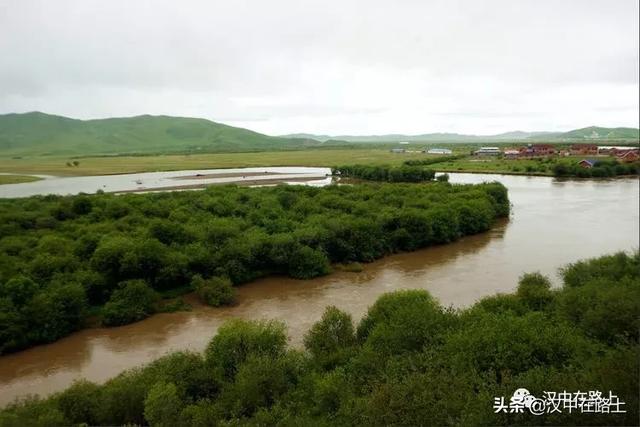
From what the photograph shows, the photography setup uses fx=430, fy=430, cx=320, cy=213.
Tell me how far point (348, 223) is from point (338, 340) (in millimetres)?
17418

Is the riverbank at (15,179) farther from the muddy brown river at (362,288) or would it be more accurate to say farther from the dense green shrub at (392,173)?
the muddy brown river at (362,288)

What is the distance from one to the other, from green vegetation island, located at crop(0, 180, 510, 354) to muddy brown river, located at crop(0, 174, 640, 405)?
112cm

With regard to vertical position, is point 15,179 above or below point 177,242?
above

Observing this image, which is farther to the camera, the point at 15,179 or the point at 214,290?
the point at 15,179

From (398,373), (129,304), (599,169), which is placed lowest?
(129,304)

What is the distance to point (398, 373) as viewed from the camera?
1309 cm

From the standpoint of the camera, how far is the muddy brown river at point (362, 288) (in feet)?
65.3

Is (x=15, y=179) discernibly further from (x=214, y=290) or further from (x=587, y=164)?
(x=587, y=164)

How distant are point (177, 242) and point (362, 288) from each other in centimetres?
1412

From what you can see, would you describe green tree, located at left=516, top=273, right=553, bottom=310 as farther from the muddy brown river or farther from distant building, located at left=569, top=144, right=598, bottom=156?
distant building, located at left=569, top=144, right=598, bottom=156

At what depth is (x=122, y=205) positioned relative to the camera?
→ 128ft

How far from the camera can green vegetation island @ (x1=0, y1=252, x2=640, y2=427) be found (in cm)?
1012

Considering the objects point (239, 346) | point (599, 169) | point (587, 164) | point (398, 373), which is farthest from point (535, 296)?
point (587, 164)

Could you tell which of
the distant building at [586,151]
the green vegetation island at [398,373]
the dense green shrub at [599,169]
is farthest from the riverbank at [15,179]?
the distant building at [586,151]
